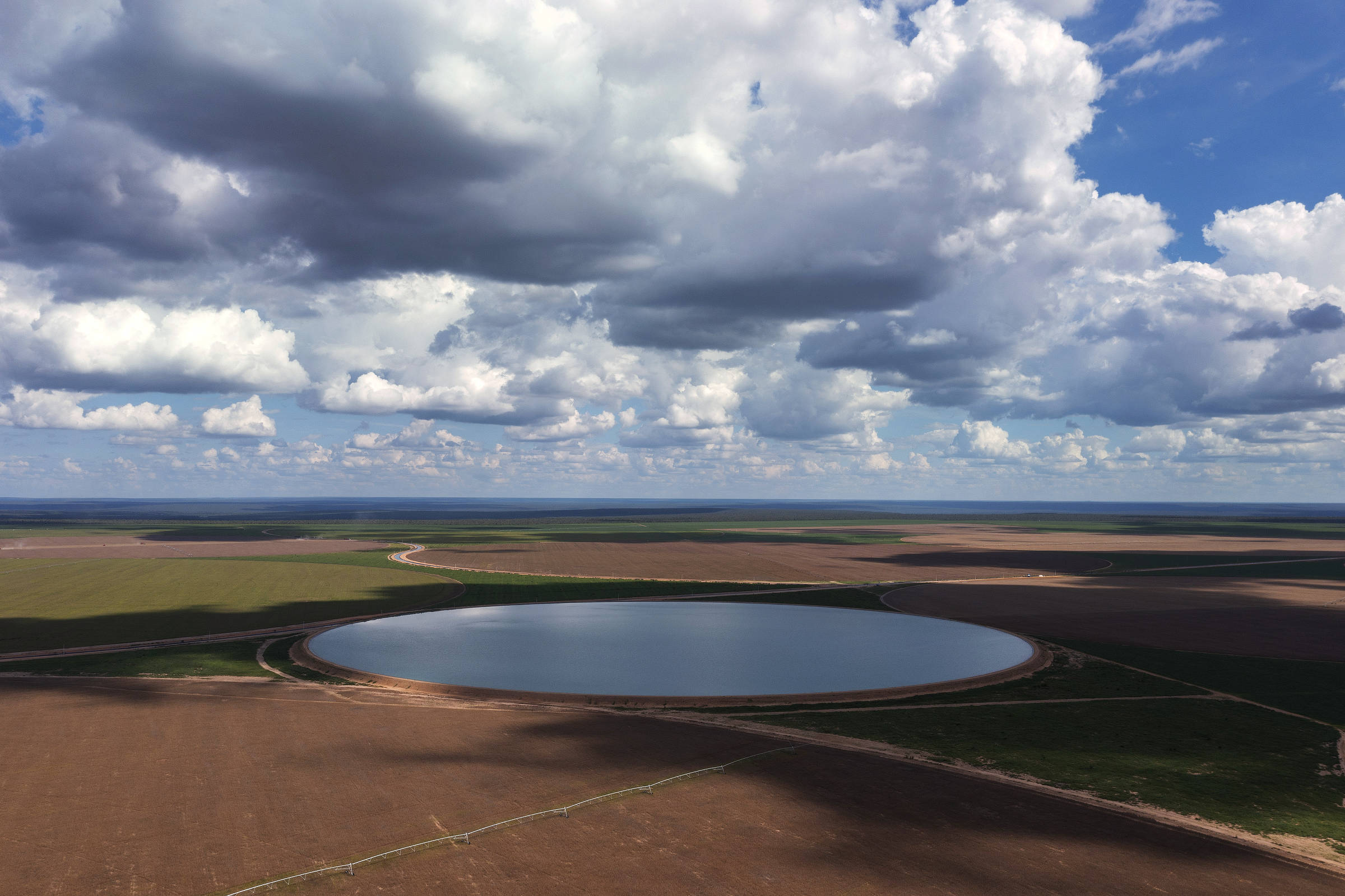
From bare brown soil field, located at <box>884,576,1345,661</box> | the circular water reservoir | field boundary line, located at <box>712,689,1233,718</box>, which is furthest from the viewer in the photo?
bare brown soil field, located at <box>884,576,1345,661</box>

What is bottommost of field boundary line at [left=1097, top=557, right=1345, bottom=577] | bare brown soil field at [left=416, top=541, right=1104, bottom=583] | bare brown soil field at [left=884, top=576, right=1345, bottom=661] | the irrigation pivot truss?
bare brown soil field at [left=416, top=541, right=1104, bottom=583]

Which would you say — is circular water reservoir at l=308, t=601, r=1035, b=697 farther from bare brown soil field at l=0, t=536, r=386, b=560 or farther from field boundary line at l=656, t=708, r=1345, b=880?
bare brown soil field at l=0, t=536, r=386, b=560

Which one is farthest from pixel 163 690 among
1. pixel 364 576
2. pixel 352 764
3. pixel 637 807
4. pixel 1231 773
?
pixel 364 576

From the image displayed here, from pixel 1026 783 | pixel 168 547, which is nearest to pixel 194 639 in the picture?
pixel 1026 783

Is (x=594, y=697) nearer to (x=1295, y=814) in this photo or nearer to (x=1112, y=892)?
(x=1112, y=892)

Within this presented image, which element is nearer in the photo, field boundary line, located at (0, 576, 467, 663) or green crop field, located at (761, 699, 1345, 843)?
green crop field, located at (761, 699, 1345, 843)

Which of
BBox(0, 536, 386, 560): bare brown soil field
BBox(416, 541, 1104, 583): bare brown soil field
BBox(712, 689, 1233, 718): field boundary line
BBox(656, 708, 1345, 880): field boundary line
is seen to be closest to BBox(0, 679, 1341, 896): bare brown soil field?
BBox(656, 708, 1345, 880): field boundary line

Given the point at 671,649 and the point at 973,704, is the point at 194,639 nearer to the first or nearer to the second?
the point at 671,649
